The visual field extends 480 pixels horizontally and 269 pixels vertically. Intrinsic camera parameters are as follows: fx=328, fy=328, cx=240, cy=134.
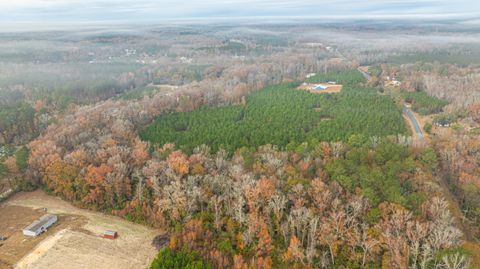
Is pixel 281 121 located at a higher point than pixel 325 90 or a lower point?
lower

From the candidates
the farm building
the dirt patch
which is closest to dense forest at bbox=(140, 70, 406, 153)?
the dirt patch

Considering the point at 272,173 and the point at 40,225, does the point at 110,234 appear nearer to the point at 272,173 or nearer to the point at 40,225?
the point at 40,225

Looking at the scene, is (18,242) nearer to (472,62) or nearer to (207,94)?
(207,94)

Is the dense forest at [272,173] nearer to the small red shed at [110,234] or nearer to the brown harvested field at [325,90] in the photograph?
the small red shed at [110,234]

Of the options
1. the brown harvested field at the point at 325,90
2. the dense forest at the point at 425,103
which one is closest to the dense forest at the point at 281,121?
the dense forest at the point at 425,103

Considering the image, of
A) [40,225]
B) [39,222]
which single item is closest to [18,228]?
[39,222]

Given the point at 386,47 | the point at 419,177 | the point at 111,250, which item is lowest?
the point at 111,250

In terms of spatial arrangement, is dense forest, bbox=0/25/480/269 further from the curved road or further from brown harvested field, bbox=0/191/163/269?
the curved road

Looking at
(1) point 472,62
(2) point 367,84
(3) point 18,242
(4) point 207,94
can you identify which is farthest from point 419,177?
(1) point 472,62
